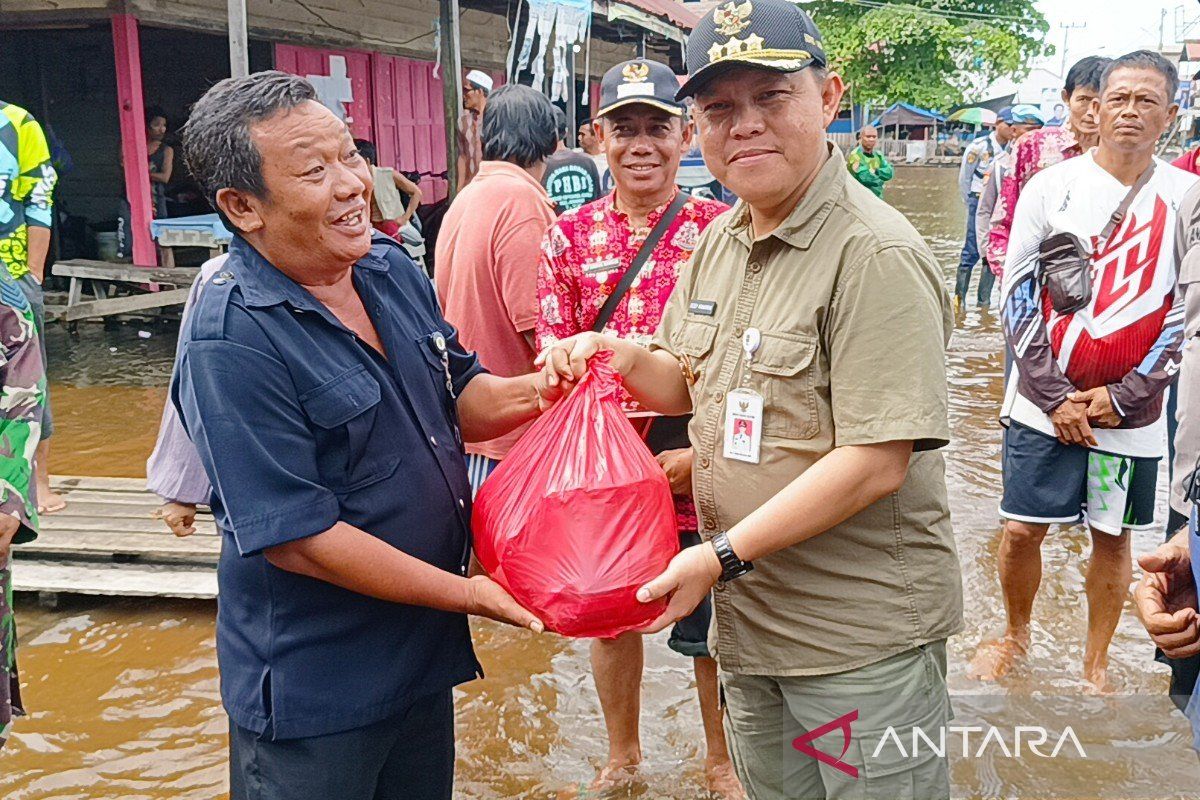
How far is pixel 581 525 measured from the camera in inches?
73.2

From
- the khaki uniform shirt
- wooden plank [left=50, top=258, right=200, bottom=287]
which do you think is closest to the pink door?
wooden plank [left=50, top=258, right=200, bottom=287]

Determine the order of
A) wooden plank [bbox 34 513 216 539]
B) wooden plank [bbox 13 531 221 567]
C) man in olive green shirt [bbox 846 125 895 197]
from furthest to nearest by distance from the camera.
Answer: man in olive green shirt [bbox 846 125 895 197] → wooden plank [bbox 34 513 216 539] → wooden plank [bbox 13 531 221 567]

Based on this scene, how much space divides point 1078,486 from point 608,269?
1826mm

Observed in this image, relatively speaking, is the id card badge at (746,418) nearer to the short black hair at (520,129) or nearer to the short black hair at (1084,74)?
the short black hair at (520,129)

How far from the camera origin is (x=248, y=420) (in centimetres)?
167

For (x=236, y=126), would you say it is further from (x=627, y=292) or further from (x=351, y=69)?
(x=351, y=69)

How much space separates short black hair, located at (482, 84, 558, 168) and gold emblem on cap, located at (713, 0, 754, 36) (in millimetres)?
1670

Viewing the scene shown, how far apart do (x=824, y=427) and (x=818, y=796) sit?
822mm

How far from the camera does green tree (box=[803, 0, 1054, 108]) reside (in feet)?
98.4

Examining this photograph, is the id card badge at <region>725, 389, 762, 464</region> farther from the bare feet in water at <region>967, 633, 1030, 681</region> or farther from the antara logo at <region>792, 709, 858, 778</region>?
the bare feet in water at <region>967, 633, 1030, 681</region>

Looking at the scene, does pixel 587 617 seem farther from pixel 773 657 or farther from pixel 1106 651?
pixel 1106 651

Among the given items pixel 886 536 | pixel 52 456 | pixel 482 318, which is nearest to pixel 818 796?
pixel 886 536

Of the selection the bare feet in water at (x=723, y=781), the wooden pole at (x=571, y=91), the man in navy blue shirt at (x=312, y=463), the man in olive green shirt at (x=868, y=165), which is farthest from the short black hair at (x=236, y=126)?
the man in olive green shirt at (x=868, y=165)

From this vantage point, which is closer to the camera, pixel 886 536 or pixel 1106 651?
pixel 886 536
